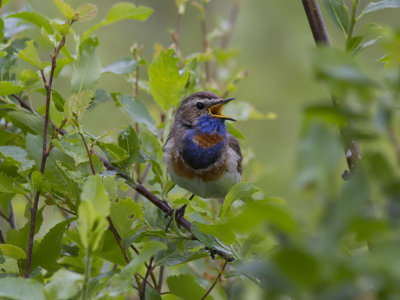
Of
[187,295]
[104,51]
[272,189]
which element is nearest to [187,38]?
[104,51]

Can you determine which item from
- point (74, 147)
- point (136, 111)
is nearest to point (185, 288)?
point (74, 147)

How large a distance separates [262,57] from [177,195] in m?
4.54

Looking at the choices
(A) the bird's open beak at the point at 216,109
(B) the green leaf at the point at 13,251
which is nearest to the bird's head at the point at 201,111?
(A) the bird's open beak at the point at 216,109

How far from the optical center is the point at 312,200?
70 cm

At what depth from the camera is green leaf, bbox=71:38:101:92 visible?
79.2 inches

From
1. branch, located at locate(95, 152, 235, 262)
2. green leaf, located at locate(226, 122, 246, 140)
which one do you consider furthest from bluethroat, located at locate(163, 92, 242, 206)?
branch, located at locate(95, 152, 235, 262)

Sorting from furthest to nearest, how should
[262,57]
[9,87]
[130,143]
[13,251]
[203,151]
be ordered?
[262,57], [203,151], [130,143], [9,87], [13,251]

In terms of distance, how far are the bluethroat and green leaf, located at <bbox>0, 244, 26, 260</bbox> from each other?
144 centimetres

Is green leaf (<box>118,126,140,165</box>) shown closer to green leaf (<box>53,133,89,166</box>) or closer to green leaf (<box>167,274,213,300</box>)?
green leaf (<box>53,133,89,166</box>)

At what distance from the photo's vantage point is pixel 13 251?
1.58 meters

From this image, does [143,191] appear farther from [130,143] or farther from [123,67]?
[123,67]

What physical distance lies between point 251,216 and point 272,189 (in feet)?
13.2

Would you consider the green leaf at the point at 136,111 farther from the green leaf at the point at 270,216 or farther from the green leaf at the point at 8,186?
the green leaf at the point at 270,216

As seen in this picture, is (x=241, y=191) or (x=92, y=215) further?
(x=241, y=191)
